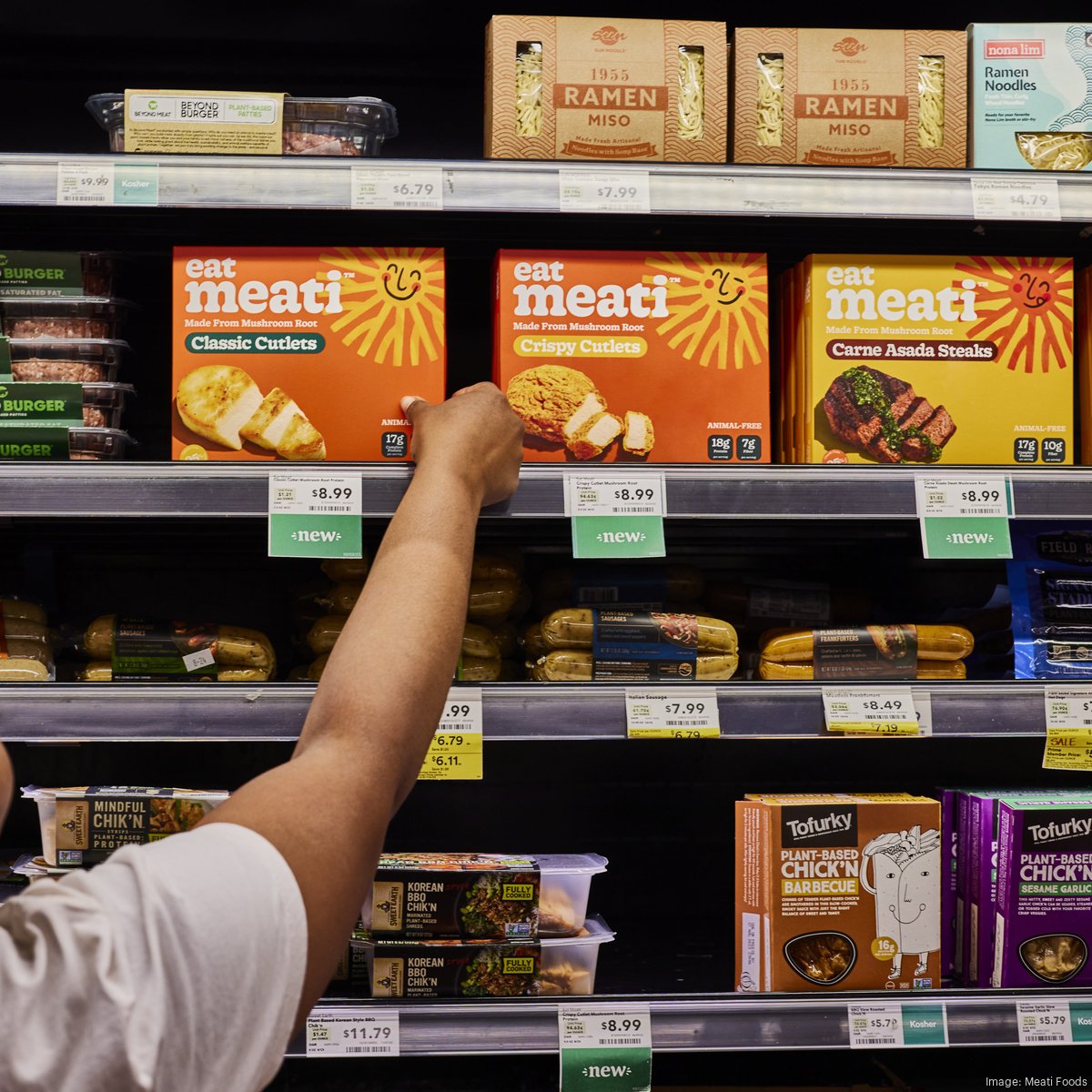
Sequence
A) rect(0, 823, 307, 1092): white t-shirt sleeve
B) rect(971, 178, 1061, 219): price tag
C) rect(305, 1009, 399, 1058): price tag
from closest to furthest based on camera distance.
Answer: rect(0, 823, 307, 1092): white t-shirt sleeve → rect(305, 1009, 399, 1058): price tag → rect(971, 178, 1061, 219): price tag

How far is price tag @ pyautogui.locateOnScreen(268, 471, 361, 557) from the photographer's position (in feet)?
4.95

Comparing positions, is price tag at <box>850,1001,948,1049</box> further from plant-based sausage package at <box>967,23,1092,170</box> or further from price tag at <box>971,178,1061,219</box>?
plant-based sausage package at <box>967,23,1092,170</box>

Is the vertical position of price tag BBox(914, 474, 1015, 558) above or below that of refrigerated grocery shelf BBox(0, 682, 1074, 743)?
above

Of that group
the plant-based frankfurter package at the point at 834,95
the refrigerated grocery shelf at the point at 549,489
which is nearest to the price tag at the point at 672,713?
the refrigerated grocery shelf at the point at 549,489

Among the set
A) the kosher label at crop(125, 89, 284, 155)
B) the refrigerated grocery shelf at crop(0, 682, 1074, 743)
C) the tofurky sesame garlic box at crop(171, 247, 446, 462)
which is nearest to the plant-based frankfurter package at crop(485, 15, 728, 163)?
the tofurky sesame garlic box at crop(171, 247, 446, 462)

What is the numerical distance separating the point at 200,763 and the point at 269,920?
161 cm

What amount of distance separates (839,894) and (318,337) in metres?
1.11

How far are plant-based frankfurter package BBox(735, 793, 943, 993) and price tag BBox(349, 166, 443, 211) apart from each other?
995 millimetres

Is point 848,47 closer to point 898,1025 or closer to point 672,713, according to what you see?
point 672,713

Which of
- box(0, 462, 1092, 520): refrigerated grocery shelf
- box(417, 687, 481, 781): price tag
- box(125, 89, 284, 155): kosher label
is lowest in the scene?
box(417, 687, 481, 781): price tag

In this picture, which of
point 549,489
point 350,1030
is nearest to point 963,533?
point 549,489

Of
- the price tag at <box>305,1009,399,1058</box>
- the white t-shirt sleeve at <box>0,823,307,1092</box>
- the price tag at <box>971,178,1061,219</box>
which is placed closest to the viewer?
the white t-shirt sleeve at <box>0,823,307,1092</box>

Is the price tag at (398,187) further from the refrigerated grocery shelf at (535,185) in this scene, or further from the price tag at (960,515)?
the price tag at (960,515)

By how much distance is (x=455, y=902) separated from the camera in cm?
155
